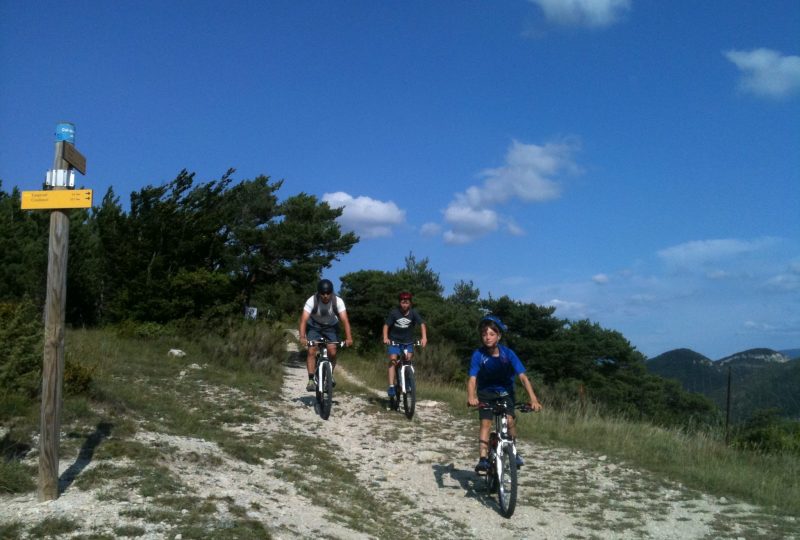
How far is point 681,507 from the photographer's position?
656cm

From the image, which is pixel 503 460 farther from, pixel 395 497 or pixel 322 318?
pixel 322 318

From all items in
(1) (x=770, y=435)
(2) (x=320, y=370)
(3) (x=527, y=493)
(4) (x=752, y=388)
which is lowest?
(4) (x=752, y=388)

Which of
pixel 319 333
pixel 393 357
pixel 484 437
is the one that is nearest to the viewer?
pixel 484 437

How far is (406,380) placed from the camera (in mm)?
10375

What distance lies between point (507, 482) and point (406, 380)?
14.1 feet

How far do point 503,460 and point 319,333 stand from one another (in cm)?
447

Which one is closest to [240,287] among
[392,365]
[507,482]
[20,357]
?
[392,365]

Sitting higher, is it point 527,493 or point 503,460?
point 503,460

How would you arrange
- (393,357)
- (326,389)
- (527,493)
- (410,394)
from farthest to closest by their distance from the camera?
(393,357) < (410,394) < (326,389) < (527,493)

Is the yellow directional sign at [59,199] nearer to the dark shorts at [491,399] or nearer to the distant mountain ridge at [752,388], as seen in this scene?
the dark shorts at [491,399]

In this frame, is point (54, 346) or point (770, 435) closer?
point (54, 346)

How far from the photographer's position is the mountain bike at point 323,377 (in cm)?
990

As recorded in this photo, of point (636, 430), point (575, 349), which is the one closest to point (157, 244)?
point (636, 430)

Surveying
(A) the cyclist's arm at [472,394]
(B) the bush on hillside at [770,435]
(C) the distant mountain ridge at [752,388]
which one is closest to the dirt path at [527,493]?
(A) the cyclist's arm at [472,394]
